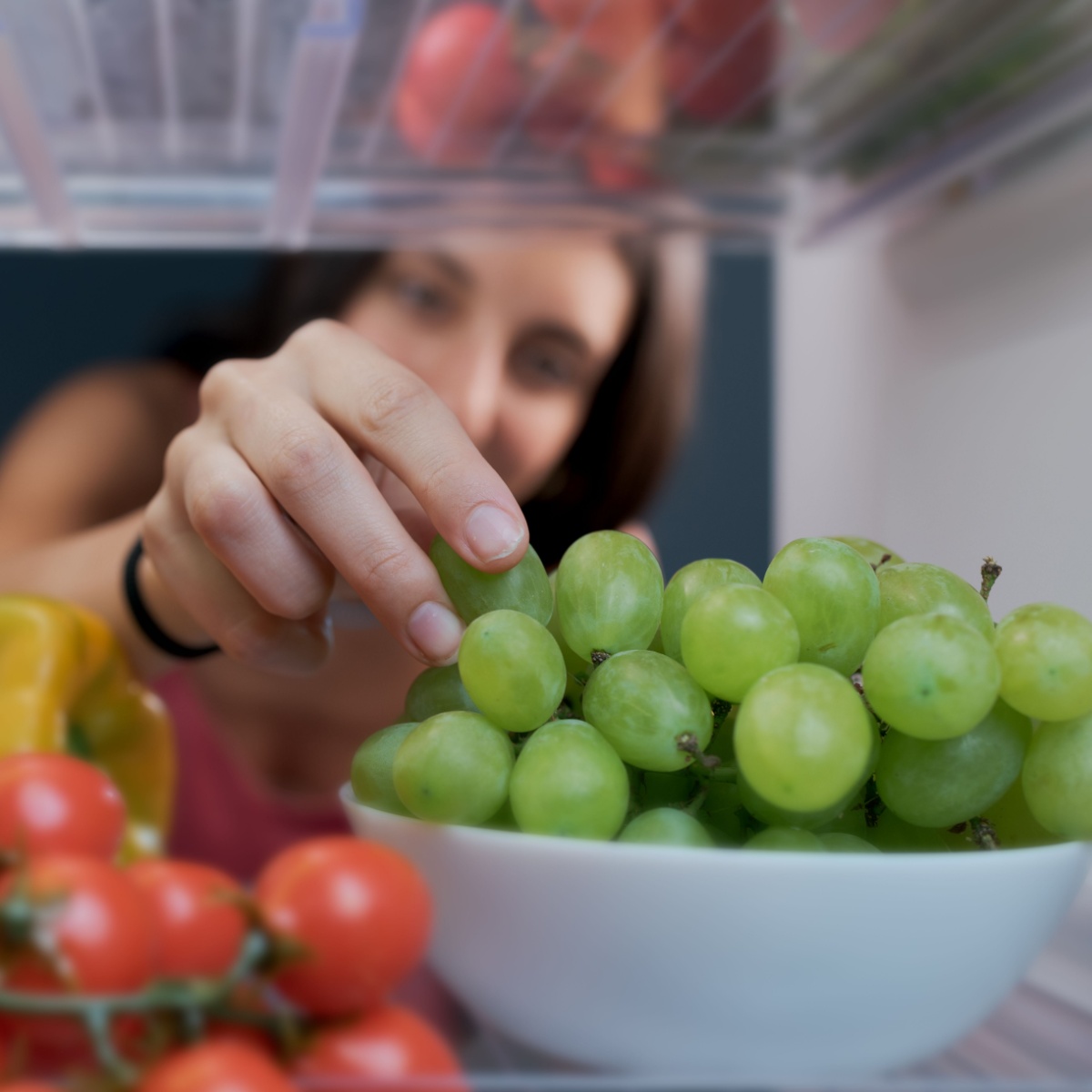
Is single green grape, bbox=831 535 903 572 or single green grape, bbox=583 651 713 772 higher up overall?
single green grape, bbox=831 535 903 572

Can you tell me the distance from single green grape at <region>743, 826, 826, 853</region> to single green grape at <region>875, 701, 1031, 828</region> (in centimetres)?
4

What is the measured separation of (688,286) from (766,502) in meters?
0.45

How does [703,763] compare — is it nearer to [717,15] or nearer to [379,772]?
[379,772]

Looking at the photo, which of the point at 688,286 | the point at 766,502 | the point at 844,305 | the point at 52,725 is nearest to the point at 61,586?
the point at 52,725

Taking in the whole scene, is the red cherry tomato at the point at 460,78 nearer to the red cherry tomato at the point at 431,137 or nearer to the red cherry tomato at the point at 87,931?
the red cherry tomato at the point at 431,137

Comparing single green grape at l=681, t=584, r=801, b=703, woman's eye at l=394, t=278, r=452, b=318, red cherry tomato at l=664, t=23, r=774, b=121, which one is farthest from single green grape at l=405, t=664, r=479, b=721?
woman's eye at l=394, t=278, r=452, b=318

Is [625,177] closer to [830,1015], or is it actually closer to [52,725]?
[52,725]

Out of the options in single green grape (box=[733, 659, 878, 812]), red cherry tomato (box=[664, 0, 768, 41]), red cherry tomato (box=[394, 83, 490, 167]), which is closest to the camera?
single green grape (box=[733, 659, 878, 812])

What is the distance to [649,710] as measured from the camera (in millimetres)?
367

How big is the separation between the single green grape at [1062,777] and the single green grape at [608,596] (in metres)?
0.14

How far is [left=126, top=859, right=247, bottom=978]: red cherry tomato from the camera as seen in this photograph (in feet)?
0.82

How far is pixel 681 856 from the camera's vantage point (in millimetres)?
293

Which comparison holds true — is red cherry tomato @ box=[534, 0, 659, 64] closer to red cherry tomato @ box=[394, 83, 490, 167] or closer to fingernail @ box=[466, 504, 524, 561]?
red cherry tomato @ box=[394, 83, 490, 167]

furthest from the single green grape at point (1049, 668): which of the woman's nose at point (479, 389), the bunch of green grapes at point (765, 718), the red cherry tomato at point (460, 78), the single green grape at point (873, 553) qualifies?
the woman's nose at point (479, 389)
